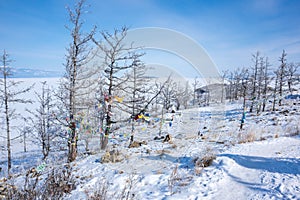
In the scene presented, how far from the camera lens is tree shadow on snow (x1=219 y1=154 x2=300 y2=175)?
353 centimetres

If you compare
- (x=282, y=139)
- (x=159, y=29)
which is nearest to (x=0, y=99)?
(x=159, y=29)

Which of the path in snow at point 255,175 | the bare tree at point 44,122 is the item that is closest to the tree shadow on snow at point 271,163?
the path in snow at point 255,175

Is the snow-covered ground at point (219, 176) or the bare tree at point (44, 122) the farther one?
the bare tree at point (44, 122)

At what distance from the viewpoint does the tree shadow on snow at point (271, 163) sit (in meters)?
3.53

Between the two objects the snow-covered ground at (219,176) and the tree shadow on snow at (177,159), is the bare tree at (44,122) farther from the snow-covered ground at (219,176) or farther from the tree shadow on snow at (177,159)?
the tree shadow on snow at (177,159)

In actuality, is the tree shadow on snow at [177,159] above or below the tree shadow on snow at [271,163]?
below

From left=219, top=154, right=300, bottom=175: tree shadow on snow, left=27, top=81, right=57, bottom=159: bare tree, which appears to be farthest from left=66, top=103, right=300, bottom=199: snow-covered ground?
left=27, top=81, right=57, bottom=159: bare tree

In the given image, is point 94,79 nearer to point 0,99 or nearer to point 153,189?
point 153,189

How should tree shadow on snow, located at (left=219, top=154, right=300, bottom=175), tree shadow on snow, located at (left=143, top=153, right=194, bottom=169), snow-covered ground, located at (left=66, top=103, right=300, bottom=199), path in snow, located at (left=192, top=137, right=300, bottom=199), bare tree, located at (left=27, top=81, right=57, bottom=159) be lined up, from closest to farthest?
path in snow, located at (left=192, top=137, right=300, bottom=199) < snow-covered ground, located at (left=66, top=103, right=300, bottom=199) < tree shadow on snow, located at (left=219, top=154, right=300, bottom=175) < tree shadow on snow, located at (left=143, top=153, right=194, bottom=169) < bare tree, located at (left=27, top=81, right=57, bottom=159)

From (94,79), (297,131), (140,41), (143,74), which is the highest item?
(140,41)

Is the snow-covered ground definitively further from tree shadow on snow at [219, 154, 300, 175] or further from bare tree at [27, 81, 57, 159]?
bare tree at [27, 81, 57, 159]

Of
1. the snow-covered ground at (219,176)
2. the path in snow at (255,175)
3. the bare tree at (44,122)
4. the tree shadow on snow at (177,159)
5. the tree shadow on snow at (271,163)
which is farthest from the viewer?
the bare tree at (44,122)

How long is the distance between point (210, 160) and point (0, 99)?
603 inches

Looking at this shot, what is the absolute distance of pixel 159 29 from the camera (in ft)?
24.1
